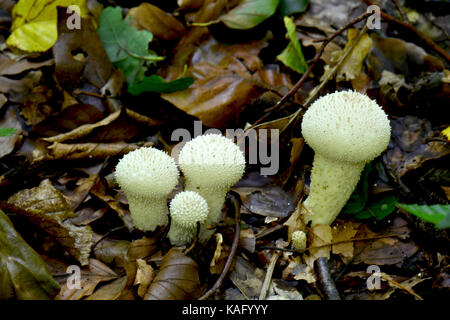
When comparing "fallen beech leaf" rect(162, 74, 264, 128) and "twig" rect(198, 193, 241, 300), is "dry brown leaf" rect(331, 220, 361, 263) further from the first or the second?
"fallen beech leaf" rect(162, 74, 264, 128)

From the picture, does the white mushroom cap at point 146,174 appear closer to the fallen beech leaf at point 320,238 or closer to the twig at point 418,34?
the fallen beech leaf at point 320,238

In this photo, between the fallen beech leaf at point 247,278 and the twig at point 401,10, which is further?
the twig at point 401,10

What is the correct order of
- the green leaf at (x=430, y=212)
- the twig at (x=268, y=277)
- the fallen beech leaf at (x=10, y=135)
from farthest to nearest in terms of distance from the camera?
1. the fallen beech leaf at (x=10, y=135)
2. the twig at (x=268, y=277)
3. the green leaf at (x=430, y=212)

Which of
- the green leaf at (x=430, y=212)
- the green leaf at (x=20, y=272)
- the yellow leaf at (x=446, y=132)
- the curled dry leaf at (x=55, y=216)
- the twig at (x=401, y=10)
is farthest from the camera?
the twig at (x=401, y=10)

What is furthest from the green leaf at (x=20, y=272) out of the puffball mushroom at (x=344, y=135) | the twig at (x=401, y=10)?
the twig at (x=401, y=10)

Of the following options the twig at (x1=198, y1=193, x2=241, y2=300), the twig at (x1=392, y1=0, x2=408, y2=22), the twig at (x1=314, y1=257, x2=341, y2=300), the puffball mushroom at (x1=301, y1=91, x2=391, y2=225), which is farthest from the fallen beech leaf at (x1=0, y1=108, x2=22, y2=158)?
the twig at (x1=392, y1=0, x2=408, y2=22)

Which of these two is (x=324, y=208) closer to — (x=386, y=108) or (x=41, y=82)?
(x=386, y=108)
